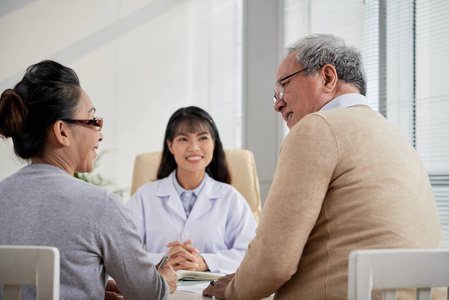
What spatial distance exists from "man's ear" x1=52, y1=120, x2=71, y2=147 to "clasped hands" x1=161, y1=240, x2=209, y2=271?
3.00ft

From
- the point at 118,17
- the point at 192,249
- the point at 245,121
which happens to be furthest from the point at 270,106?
the point at 192,249

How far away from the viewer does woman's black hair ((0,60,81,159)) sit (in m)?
1.17

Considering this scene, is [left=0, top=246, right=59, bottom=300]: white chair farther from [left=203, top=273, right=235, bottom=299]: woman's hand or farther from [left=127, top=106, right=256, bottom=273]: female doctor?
[left=127, top=106, right=256, bottom=273]: female doctor

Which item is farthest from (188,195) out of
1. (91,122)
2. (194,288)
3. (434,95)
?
(434,95)

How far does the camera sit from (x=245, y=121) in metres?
4.28

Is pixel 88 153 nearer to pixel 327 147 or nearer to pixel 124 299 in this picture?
pixel 124 299

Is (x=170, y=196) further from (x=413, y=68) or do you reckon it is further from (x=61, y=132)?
(x=413, y=68)

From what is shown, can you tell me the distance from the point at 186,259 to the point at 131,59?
3300 millimetres

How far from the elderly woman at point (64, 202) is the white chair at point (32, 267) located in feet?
0.55

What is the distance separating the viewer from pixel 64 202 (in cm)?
108

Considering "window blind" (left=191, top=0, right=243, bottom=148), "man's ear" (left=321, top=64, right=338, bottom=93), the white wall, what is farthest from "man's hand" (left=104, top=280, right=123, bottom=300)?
"window blind" (left=191, top=0, right=243, bottom=148)

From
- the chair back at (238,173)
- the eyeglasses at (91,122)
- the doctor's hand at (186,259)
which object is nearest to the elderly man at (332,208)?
the eyeglasses at (91,122)

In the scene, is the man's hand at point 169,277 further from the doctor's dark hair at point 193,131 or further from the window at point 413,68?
the window at point 413,68

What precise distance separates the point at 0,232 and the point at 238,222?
57.1 inches
